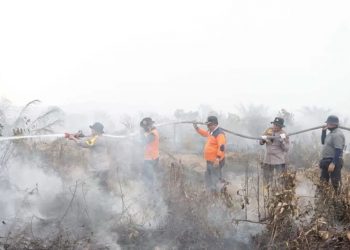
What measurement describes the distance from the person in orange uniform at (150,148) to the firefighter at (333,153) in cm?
281

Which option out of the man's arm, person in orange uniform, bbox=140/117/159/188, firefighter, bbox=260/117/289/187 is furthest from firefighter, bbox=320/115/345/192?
person in orange uniform, bbox=140/117/159/188

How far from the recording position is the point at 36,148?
7742mm

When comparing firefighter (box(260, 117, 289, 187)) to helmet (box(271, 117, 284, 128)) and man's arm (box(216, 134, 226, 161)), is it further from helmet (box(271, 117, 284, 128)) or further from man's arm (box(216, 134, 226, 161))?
man's arm (box(216, 134, 226, 161))

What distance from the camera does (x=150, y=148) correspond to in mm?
7320

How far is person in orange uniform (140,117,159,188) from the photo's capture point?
722 cm

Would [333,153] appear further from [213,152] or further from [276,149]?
[213,152]

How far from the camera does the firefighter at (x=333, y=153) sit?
6.61m

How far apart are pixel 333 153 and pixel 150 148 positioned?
309cm

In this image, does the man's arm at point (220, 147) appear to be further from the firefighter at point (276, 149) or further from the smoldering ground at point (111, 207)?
the firefighter at point (276, 149)

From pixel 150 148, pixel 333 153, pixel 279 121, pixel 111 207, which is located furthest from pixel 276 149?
pixel 111 207

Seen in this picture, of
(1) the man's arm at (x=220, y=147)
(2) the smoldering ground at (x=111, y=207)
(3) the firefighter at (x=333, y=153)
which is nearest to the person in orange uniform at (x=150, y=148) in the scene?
(2) the smoldering ground at (x=111, y=207)

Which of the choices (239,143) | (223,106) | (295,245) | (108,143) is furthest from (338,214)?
(223,106)

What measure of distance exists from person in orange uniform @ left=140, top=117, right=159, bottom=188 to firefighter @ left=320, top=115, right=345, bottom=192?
9.23ft

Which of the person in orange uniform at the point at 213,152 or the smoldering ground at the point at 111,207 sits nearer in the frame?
the smoldering ground at the point at 111,207
